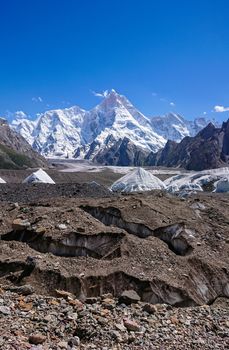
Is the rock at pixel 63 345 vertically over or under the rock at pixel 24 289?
under

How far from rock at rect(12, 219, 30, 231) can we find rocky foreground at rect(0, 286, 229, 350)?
4433mm

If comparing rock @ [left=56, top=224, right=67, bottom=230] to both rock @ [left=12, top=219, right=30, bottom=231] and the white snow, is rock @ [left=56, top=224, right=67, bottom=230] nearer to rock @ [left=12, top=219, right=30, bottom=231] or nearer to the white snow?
rock @ [left=12, top=219, right=30, bottom=231]

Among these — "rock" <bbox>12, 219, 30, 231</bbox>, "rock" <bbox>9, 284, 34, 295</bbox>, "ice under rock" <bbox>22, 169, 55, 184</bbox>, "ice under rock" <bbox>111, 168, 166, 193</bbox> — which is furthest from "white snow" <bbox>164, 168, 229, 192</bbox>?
"rock" <bbox>9, 284, 34, 295</bbox>

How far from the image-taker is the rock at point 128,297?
13273mm

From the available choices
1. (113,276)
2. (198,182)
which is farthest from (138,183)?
(113,276)

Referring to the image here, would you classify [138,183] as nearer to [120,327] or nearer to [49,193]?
[49,193]

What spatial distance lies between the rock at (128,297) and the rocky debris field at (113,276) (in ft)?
0.13

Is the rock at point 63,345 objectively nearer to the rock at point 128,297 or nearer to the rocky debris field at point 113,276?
the rocky debris field at point 113,276

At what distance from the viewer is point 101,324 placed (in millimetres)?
11492

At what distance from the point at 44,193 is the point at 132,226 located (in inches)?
581

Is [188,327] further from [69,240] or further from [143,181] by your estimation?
[143,181]

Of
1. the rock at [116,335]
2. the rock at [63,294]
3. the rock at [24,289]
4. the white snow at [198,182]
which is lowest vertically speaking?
the rock at [116,335]

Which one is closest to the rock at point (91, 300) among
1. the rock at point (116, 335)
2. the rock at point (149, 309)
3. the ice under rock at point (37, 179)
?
the rock at point (149, 309)

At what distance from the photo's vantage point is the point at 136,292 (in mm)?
14297
